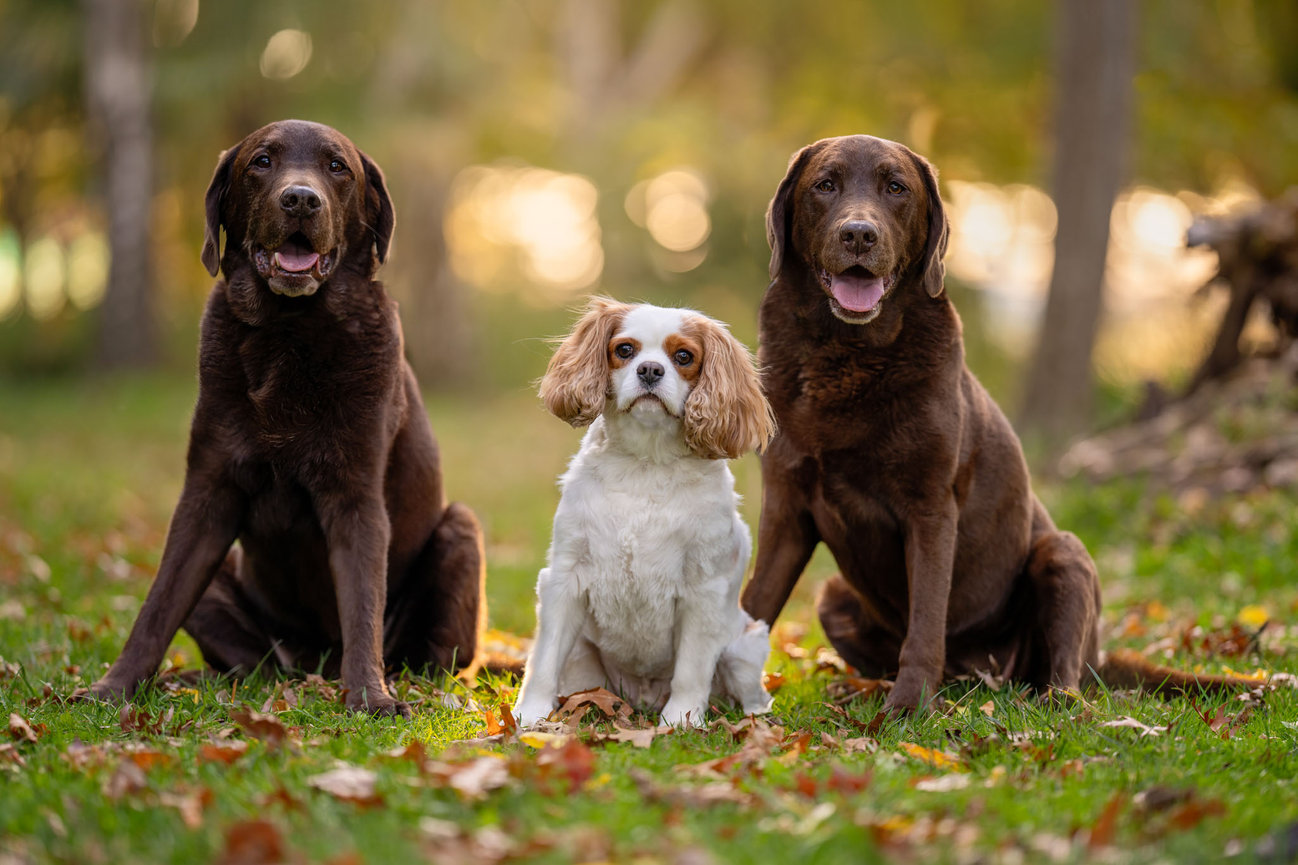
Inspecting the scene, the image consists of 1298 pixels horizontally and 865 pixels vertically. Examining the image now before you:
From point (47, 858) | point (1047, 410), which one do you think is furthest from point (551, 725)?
point (1047, 410)

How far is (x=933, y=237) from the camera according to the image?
14.3 feet

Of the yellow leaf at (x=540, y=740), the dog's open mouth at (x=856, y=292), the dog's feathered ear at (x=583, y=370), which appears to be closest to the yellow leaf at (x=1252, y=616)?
the dog's open mouth at (x=856, y=292)

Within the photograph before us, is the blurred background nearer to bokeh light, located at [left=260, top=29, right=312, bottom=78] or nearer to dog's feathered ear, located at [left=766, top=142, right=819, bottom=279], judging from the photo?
bokeh light, located at [left=260, top=29, right=312, bottom=78]

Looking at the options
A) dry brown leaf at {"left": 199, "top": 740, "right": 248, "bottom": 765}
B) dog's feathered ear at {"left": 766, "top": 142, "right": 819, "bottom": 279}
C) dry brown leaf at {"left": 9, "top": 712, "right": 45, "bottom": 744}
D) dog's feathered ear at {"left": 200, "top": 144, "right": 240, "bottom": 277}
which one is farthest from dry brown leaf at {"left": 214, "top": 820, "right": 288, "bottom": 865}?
dog's feathered ear at {"left": 766, "top": 142, "right": 819, "bottom": 279}

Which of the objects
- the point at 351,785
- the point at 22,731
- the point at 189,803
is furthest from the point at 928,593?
the point at 22,731

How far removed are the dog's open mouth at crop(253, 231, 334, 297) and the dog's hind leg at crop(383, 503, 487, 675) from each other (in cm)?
115

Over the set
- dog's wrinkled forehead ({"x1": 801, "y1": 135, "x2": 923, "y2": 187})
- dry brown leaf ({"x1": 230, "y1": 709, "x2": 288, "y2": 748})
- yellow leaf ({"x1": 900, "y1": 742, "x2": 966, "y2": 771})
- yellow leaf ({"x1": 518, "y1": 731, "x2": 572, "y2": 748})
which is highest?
dog's wrinkled forehead ({"x1": 801, "y1": 135, "x2": 923, "y2": 187})

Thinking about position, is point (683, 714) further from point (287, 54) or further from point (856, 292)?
point (287, 54)

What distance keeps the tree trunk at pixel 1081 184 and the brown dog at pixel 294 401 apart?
8792 millimetres

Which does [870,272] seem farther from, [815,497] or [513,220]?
[513,220]

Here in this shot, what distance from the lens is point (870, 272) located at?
4172 millimetres

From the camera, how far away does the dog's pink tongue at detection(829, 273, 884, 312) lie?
4.16 meters

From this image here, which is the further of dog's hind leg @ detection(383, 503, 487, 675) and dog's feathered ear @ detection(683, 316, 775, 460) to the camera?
dog's hind leg @ detection(383, 503, 487, 675)

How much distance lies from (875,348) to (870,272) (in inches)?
10.6
